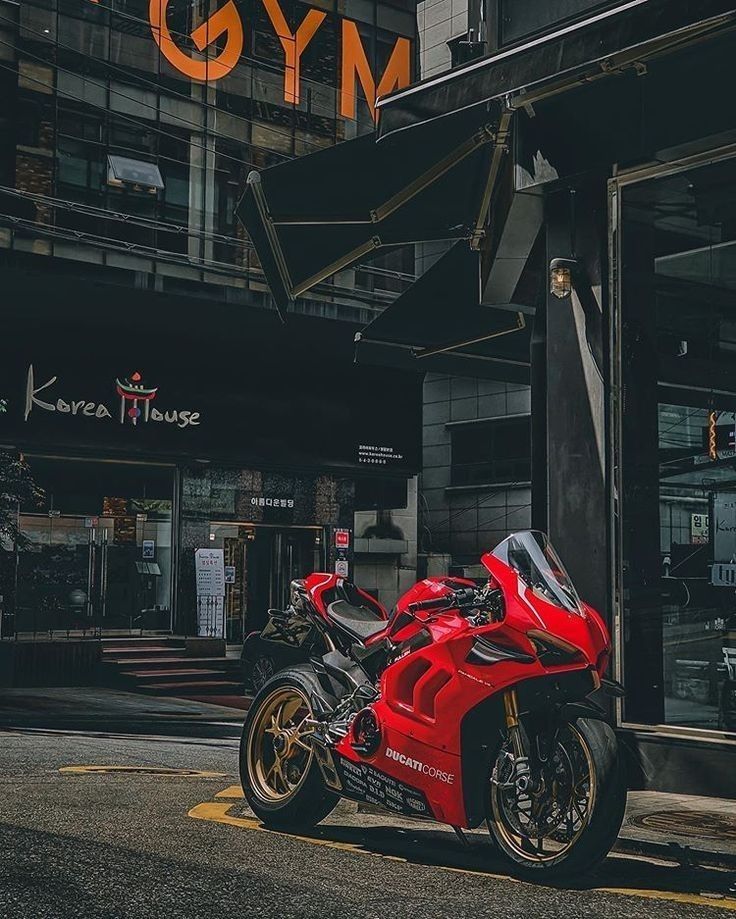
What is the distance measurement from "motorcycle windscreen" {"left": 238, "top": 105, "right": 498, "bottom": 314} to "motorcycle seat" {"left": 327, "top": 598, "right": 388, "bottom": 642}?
3.41 metres

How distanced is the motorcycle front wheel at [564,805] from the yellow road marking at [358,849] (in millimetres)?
179

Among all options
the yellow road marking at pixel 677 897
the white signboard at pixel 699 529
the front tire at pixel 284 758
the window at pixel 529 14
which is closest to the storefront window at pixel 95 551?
the window at pixel 529 14

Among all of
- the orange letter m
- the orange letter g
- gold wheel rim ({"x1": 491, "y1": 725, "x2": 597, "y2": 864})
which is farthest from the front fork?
the orange letter m

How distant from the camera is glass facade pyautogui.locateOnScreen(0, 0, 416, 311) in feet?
71.9

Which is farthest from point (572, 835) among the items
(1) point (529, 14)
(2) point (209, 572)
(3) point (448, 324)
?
(2) point (209, 572)

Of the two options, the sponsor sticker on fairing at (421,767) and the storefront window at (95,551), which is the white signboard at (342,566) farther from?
the sponsor sticker on fairing at (421,767)

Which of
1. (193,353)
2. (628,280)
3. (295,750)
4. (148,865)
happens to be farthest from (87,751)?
(193,353)

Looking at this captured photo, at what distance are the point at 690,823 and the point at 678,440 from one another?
2.50m

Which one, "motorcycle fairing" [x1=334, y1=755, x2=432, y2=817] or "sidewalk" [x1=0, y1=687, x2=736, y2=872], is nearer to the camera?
"motorcycle fairing" [x1=334, y1=755, x2=432, y2=817]

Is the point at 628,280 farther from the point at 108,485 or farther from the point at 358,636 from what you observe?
the point at 108,485

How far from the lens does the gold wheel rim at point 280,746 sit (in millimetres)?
7414

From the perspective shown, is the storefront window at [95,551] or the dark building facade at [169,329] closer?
the storefront window at [95,551]

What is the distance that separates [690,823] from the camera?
7844 millimetres

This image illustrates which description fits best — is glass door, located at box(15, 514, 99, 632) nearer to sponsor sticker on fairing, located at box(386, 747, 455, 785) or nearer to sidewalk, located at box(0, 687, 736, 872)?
sidewalk, located at box(0, 687, 736, 872)
